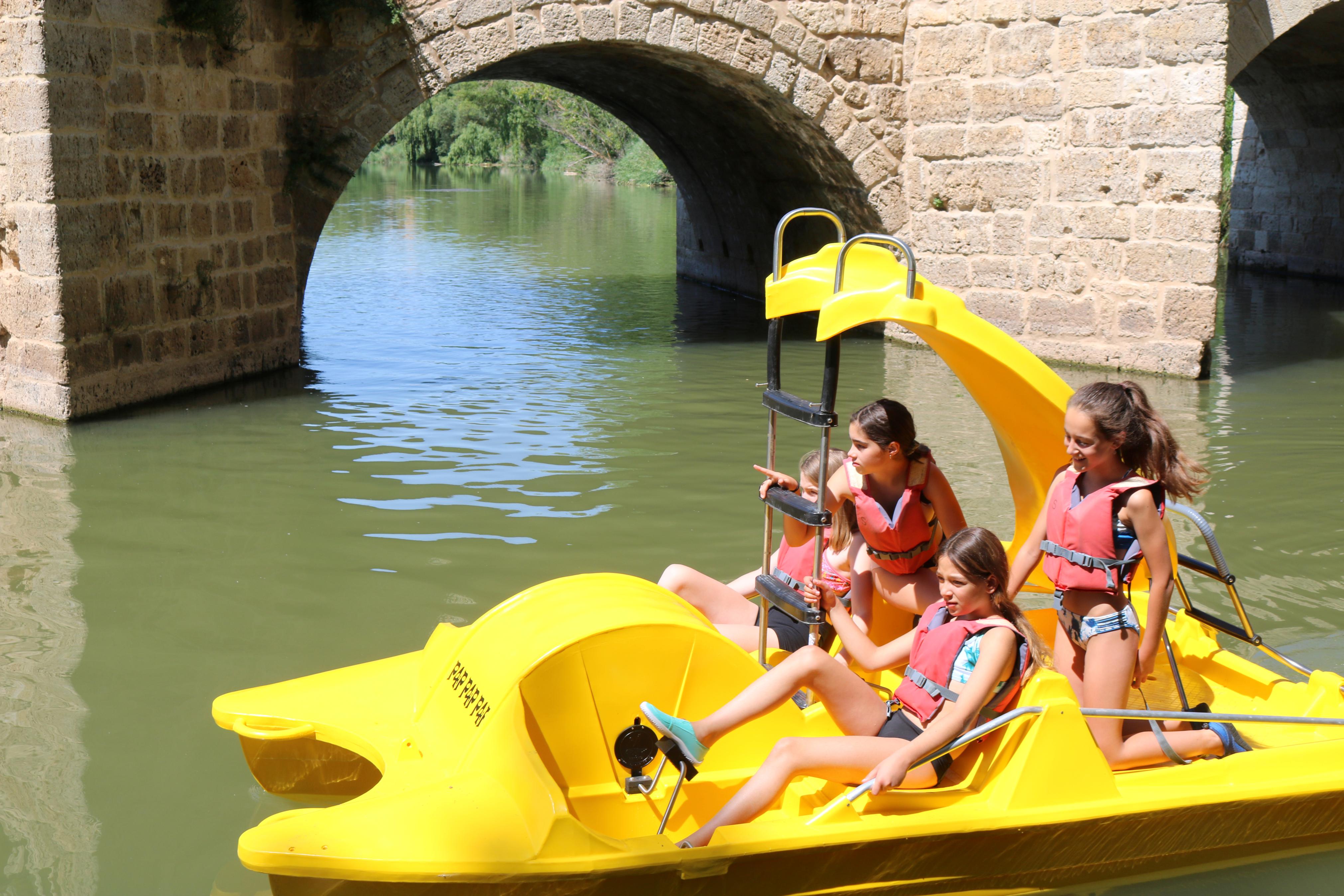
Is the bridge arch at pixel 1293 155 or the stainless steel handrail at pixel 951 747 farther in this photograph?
the bridge arch at pixel 1293 155

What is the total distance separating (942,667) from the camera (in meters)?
2.82

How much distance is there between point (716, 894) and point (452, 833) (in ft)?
1.74

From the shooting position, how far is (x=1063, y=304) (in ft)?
30.4

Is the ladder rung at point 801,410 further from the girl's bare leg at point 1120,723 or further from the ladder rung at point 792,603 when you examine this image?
the girl's bare leg at point 1120,723

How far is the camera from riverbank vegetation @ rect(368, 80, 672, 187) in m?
42.3

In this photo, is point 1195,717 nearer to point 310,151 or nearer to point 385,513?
point 385,513

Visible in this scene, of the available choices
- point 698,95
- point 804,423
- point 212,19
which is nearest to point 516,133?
point 698,95

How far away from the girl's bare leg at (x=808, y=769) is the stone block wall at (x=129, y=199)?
5.40m

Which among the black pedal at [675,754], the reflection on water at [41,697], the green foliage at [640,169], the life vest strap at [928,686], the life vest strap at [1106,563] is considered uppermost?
the green foliage at [640,169]

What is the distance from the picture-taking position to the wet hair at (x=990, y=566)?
278cm

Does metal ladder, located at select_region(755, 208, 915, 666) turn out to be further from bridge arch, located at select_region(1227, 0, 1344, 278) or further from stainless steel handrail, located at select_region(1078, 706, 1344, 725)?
bridge arch, located at select_region(1227, 0, 1344, 278)

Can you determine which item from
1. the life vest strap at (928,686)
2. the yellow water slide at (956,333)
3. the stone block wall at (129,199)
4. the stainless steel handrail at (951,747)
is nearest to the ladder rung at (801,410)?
the yellow water slide at (956,333)

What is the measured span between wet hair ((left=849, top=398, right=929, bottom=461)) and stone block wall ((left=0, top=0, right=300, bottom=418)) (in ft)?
16.4

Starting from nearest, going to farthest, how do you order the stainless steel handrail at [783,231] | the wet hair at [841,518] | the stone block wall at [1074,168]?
1. the stainless steel handrail at [783,231]
2. the wet hair at [841,518]
3. the stone block wall at [1074,168]
